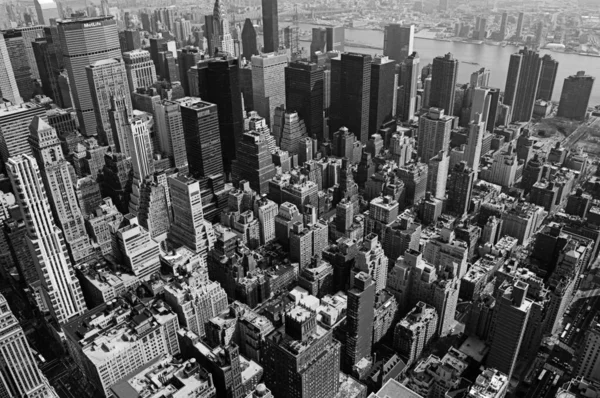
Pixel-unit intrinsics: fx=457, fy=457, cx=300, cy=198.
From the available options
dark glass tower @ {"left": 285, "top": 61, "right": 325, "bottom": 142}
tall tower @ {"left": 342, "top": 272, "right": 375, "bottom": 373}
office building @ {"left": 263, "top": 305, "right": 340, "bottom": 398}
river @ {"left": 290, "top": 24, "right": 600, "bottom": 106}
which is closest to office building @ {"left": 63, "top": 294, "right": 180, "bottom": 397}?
office building @ {"left": 263, "top": 305, "right": 340, "bottom": 398}

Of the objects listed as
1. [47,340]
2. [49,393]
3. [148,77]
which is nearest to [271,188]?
[47,340]

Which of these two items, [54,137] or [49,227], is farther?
[54,137]

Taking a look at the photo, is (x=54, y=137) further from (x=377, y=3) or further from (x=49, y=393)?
(x=377, y=3)

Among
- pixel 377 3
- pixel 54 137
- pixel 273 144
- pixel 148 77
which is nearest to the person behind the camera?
pixel 54 137

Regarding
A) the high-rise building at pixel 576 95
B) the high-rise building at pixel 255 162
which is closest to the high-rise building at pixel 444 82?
the high-rise building at pixel 576 95

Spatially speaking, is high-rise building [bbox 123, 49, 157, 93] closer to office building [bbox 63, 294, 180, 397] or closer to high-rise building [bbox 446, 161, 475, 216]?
office building [bbox 63, 294, 180, 397]

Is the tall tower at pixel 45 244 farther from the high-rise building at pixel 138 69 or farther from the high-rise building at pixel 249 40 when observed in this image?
the high-rise building at pixel 249 40

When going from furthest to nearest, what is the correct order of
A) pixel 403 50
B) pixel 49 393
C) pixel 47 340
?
pixel 403 50 < pixel 47 340 < pixel 49 393
